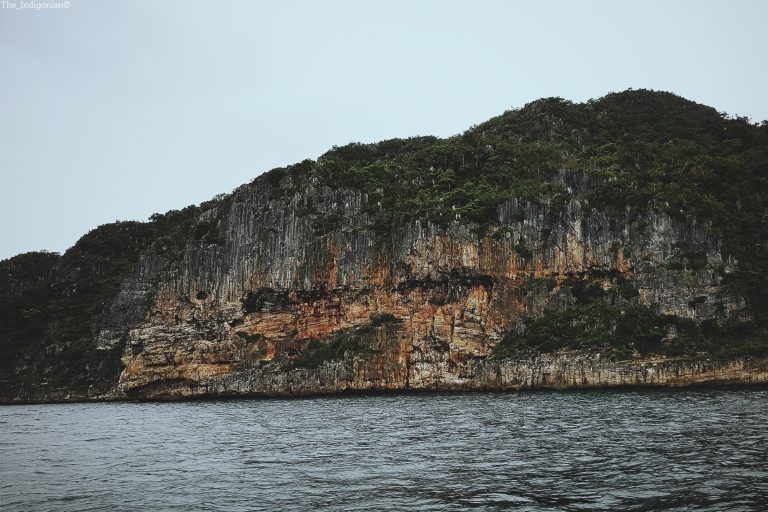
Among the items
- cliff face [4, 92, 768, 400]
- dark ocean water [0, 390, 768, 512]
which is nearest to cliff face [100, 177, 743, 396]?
cliff face [4, 92, 768, 400]

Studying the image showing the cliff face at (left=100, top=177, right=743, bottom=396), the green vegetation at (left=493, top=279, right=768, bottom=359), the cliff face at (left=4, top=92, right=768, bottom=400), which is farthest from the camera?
the cliff face at (left=100, top=177, right=743, bottom=396)

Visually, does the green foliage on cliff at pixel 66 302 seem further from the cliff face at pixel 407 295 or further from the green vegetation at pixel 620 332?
the green vegetation at pixel 620 332

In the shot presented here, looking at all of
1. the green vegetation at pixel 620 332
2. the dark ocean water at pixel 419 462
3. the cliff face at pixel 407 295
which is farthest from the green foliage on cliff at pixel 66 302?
the dark ocean water at pixel 419 462

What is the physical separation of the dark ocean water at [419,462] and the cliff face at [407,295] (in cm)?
2736

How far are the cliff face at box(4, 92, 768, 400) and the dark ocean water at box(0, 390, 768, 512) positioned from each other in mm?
27362

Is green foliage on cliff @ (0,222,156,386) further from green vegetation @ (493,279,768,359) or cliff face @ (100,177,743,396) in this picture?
green vegetation @ (493,279,768,359)

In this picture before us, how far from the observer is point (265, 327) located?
8919 centimetres

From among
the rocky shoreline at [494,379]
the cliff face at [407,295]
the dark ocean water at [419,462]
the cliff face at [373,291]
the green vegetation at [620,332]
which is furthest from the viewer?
the cliff face at [373,291]

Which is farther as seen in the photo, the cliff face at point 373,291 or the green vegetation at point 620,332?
the cliff face at point 373,291

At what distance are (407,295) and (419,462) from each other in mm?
57043

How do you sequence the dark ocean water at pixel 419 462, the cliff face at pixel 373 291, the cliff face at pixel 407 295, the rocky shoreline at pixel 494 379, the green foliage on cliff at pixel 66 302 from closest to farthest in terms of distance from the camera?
the dark ocean water at pixel 419 462 < the rocky shoreline at pixel 494 379 < the cliff face at pixel 407 295 < the cliff face at pixel 373 291 < the green foliage on cliff at pixel 66 302

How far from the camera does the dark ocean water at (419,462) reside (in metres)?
19.6

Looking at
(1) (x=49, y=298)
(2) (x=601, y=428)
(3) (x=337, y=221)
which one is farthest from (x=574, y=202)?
(1) (x=49, y=298)

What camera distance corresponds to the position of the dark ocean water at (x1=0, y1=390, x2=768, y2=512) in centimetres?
1961
